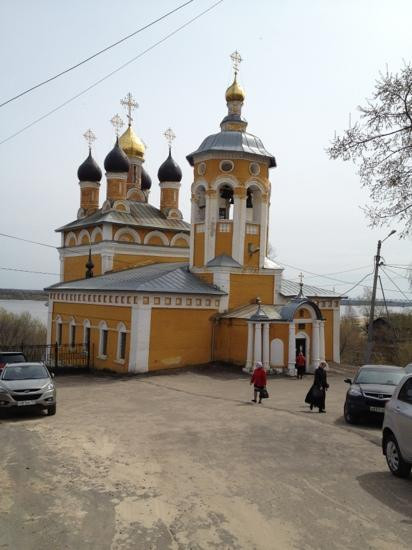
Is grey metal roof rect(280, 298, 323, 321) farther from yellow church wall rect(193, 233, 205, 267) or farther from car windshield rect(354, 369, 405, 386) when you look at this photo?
car windshield rect(354, 369, 405, 386)

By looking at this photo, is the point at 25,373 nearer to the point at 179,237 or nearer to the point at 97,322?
the point at 97,322

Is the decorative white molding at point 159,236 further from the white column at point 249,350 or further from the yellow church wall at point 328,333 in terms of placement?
the white column at point 249,350

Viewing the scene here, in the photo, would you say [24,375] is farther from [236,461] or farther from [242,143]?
[242,143]

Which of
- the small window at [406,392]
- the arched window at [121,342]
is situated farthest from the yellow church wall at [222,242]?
the small window at [406,392]

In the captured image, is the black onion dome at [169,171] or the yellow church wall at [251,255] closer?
the yellow church wall at [251,255]

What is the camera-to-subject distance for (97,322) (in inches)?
959

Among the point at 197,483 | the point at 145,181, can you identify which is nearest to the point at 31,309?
the point at 145,181

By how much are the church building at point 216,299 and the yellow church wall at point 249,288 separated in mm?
46

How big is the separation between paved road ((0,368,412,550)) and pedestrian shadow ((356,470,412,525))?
2 centimetres

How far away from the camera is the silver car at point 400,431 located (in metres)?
7.17

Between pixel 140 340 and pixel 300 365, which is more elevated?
pixel 140 340

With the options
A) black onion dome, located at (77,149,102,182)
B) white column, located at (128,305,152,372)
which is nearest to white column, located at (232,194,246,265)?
white column, located at (128,305,152,372)

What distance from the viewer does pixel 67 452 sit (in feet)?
29.2

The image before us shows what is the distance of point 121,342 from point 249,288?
20.3 feet
